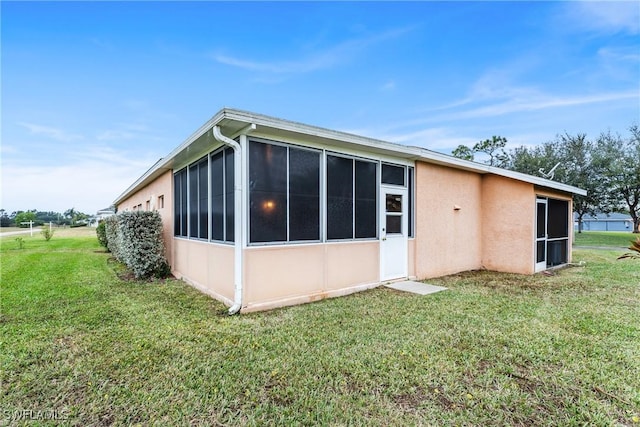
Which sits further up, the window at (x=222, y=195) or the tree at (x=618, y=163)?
the tree at (x=618, y=163)

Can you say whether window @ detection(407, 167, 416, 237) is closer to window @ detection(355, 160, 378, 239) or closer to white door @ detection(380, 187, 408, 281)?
white door @ detection(380, 187, 408, 281)

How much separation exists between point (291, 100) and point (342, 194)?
8922 millimetres

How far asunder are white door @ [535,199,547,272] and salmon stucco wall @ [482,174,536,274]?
62cm

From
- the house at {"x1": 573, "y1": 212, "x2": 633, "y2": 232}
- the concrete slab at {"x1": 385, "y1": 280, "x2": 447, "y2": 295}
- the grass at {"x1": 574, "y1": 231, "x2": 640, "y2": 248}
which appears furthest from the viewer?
the house at {"x1": 573, "y1": 212, "x2": 633, "y2": 232}

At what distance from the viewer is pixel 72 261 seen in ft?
34.5

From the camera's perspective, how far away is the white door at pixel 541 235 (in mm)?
8555

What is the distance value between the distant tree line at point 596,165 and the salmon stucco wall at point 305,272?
18376mm

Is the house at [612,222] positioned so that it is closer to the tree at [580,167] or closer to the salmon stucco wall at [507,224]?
the tree at [580,167]

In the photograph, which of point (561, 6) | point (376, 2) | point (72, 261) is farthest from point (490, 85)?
point (72, 261)

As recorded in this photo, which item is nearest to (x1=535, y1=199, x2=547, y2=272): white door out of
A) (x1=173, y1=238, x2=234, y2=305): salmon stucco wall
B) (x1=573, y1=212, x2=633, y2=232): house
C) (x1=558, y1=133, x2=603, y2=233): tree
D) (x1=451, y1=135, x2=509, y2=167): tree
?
(x1=173, y1=238, x2=234, y2=305): salmon stucco wall

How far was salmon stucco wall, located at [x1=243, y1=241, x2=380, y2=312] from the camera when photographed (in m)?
4.93

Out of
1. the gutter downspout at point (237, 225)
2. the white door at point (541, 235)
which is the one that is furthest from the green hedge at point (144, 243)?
the white door at point (541, 235)

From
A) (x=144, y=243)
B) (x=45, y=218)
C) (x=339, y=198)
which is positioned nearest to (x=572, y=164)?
(x=339, y=198)

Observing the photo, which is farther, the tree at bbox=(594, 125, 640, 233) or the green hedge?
the tree at bbox=(594, 125, 640, 233)
